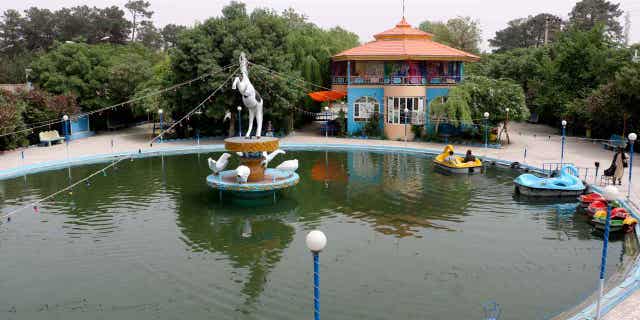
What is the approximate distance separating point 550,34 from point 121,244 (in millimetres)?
81437

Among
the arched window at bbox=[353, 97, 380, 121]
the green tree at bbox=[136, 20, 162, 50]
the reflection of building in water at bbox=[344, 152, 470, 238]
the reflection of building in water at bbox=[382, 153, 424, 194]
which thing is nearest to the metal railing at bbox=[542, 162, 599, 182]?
the reflection of building in water at bbox=[344, 152, 470, 238]

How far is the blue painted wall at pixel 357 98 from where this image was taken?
143 ft

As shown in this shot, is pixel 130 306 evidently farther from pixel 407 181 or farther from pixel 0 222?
pixel 407 181

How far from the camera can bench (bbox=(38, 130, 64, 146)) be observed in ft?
128

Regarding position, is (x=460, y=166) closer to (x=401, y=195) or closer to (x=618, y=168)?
(x=401, y=195)

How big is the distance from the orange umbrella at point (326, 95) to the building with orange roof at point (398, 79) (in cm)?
137

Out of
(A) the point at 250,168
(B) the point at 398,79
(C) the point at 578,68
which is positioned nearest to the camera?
(A) the point at 250,168

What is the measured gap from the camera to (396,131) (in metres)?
42.2

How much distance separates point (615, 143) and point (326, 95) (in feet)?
71.3

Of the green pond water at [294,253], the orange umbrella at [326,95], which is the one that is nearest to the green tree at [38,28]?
the orange umbrella at [326,95]

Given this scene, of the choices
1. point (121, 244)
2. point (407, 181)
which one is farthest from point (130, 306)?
point (407, 181)

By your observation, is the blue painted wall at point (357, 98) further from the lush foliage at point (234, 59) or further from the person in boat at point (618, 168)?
the person in boat at point (618, 168)

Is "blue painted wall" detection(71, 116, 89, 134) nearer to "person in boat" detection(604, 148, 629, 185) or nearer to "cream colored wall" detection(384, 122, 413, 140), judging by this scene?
"cream colored wall" detection(384, 122, 413, 140)

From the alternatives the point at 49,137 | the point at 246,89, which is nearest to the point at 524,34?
the point at 49,137
